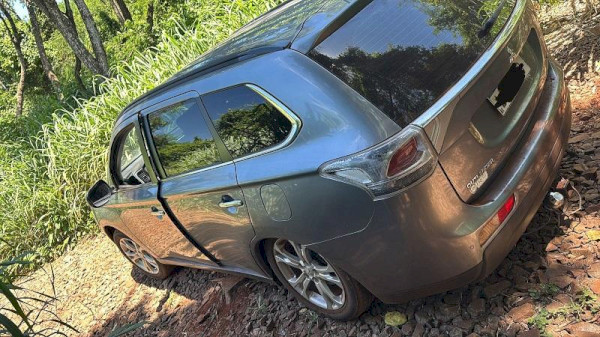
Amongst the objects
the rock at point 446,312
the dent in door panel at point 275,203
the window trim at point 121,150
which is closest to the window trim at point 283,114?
the dent in door panel at point 275,203

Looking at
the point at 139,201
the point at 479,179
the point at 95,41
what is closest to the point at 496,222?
the point at 479,179

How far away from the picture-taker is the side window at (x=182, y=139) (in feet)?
10.0

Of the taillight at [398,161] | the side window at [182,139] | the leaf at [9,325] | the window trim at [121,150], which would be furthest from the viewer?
the window trim at [121,150]

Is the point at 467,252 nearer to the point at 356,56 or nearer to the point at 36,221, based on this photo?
the point at 356,56

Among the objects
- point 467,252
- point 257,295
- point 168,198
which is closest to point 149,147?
point 168,198

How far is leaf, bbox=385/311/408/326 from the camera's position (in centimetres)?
290

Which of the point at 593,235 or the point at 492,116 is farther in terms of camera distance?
the point at 593,235

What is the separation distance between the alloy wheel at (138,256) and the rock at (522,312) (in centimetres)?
325

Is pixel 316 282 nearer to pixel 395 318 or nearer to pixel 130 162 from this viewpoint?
pixel 395 318

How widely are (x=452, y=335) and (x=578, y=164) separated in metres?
1.61

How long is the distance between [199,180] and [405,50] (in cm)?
149

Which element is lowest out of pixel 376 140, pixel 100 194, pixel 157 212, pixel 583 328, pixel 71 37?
pixel 583 328

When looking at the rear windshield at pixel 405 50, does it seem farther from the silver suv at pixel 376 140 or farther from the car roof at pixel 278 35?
the car roof at pixel 278 35

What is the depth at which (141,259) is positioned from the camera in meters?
4.96
